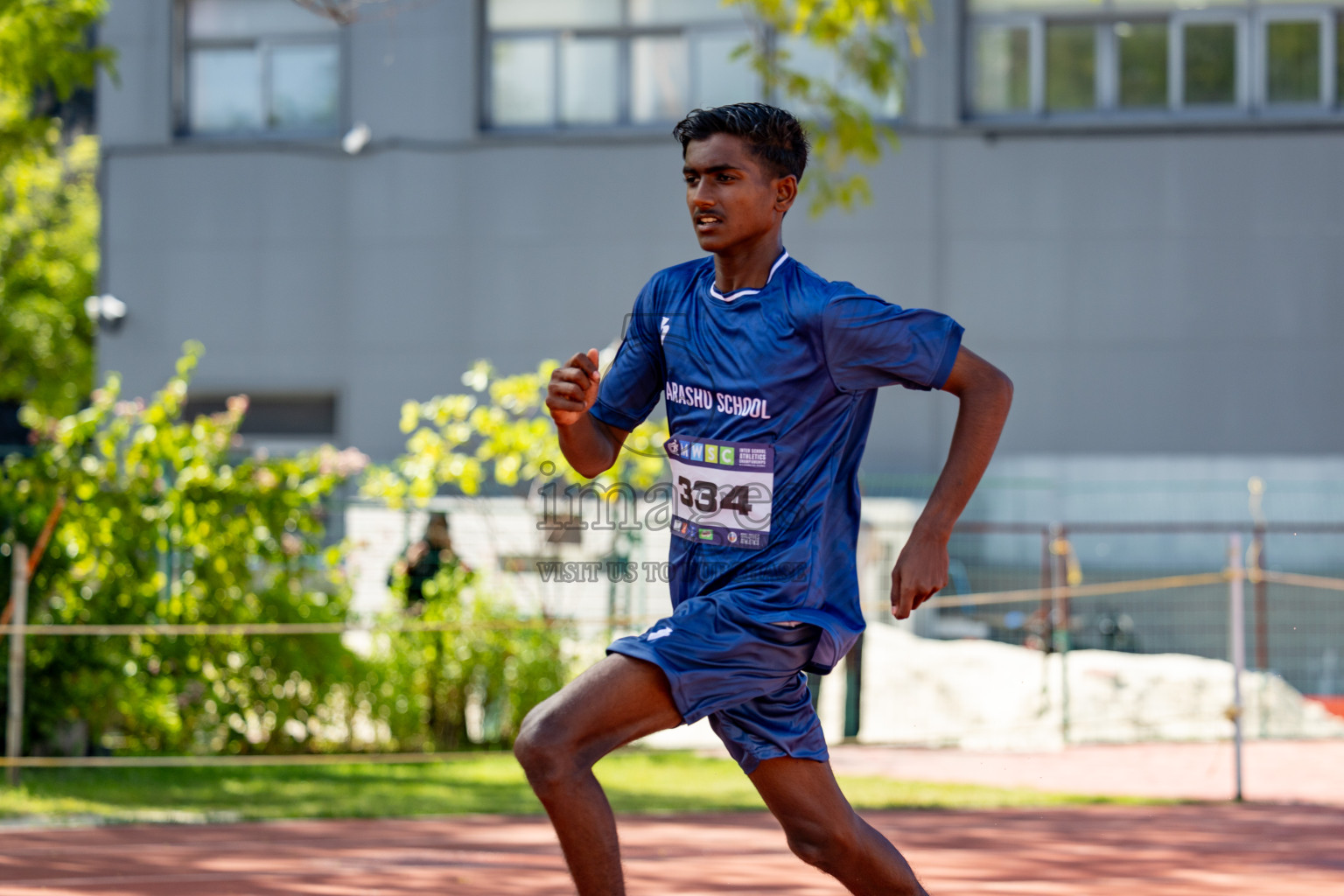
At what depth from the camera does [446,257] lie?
17.4 m

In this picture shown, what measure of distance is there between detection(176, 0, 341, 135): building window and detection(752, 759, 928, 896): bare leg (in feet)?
51.0

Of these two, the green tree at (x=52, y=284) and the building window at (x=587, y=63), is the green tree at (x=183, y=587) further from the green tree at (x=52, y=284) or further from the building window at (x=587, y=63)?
the green tree at (x=52, y=284)

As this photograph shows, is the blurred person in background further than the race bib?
Yes

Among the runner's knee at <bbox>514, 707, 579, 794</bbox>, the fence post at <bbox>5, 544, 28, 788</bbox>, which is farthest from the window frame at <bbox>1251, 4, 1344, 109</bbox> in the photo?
the runner's knee at <bbox>514, 707, 579, 794</bbox>

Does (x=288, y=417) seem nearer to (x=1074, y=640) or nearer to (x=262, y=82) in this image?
(x=262, y=82)

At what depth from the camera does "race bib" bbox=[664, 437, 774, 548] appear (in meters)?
3.39

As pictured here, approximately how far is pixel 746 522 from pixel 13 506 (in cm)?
703

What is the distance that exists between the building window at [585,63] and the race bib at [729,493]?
14.5m

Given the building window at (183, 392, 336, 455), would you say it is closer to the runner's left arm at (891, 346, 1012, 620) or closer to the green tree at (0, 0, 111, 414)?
the green tree at (0, 0, 111, 414)

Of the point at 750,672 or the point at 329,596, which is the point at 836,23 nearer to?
the point at 329,596

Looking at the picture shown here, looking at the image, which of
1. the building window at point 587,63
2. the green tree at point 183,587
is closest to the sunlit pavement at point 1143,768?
the green tree at point 183,587

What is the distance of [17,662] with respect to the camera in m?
8.73

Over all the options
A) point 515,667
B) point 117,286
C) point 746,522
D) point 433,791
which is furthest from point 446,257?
point 746,522

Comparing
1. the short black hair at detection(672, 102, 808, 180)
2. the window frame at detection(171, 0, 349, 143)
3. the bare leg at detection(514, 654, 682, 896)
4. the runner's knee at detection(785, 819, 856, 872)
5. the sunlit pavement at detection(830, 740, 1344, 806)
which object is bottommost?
the sunlit pavement at detection(830, 740, 1344, 806)
